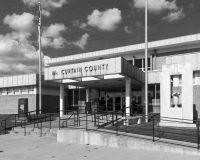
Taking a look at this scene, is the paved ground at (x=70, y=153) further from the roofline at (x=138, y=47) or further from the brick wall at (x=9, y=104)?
the roofline at (x=138, y=47)

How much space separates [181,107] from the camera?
13852mm

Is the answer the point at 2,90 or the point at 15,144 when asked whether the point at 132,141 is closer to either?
the point at 15,144

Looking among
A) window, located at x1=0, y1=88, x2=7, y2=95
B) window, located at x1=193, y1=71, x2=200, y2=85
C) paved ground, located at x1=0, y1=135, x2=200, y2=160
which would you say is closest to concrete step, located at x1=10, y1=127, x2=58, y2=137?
paved ground, located at x1=0, y1=135, x2=200, y2=160

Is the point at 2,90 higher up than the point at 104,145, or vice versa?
the point at 2,90

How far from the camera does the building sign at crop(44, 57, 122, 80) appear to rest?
1566 cm

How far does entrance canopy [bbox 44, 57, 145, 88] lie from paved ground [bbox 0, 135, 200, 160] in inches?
260

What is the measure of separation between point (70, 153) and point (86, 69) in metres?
8.83

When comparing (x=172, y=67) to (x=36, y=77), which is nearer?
(x=172, y=67)

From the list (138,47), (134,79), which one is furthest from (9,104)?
(134,79)

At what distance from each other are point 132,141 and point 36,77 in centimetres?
1840

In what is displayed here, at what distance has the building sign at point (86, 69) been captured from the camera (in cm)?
1566

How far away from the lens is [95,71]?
54.4ft

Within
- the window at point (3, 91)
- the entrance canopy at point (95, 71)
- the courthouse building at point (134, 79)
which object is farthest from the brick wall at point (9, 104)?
the entrance canopy at point (95, 71)

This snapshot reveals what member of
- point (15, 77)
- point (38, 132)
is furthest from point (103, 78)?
point (15, 77)
